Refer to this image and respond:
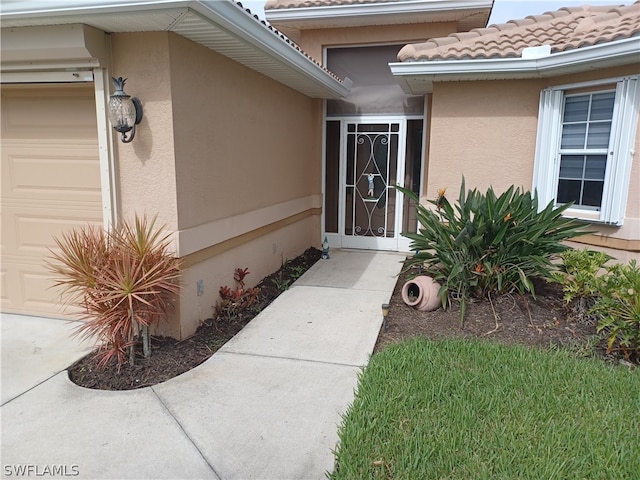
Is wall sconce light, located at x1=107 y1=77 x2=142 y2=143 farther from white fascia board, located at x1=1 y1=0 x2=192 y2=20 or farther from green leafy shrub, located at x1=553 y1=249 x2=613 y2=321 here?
green leafy shrub, located at x1=553 y1=249 x2=613 y2=321

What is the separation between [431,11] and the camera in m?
8.22

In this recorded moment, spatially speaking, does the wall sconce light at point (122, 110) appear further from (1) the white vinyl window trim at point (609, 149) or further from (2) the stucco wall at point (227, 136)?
(1) the white vinyl window trim at point (609, 149)

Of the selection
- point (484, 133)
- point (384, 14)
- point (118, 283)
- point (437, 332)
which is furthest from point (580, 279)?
point (384, 14)

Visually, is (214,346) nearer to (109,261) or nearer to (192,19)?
(109,261)

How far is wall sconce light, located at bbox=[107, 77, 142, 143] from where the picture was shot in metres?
4.46

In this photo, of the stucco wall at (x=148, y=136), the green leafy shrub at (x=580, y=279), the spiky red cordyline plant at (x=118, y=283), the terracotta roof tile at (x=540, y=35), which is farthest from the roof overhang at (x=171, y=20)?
the green leafy shrub at (x=580, y=279)

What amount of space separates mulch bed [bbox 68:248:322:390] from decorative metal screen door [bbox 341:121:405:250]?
12.9 ft

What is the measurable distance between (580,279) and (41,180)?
618 cm

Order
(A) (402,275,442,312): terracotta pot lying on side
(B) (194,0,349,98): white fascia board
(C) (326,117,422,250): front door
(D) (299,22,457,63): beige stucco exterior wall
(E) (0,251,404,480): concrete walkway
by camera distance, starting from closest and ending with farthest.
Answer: (E) (0,251,404,480): concrete walkway
(B) (194,0,349,98): white fascia board
(A) (402,275,442,312): terracotta pot lying on side
(D) (299,22,457,63): beige stucco exterior wall
(C) (326,117,422,250): front door

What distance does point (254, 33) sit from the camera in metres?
4.92

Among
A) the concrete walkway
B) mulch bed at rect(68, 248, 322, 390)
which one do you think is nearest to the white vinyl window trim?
the concrete walkway

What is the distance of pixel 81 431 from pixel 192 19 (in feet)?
11.6

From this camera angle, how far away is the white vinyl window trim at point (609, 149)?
227 inches

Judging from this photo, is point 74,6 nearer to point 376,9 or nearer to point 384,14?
point 376,9
